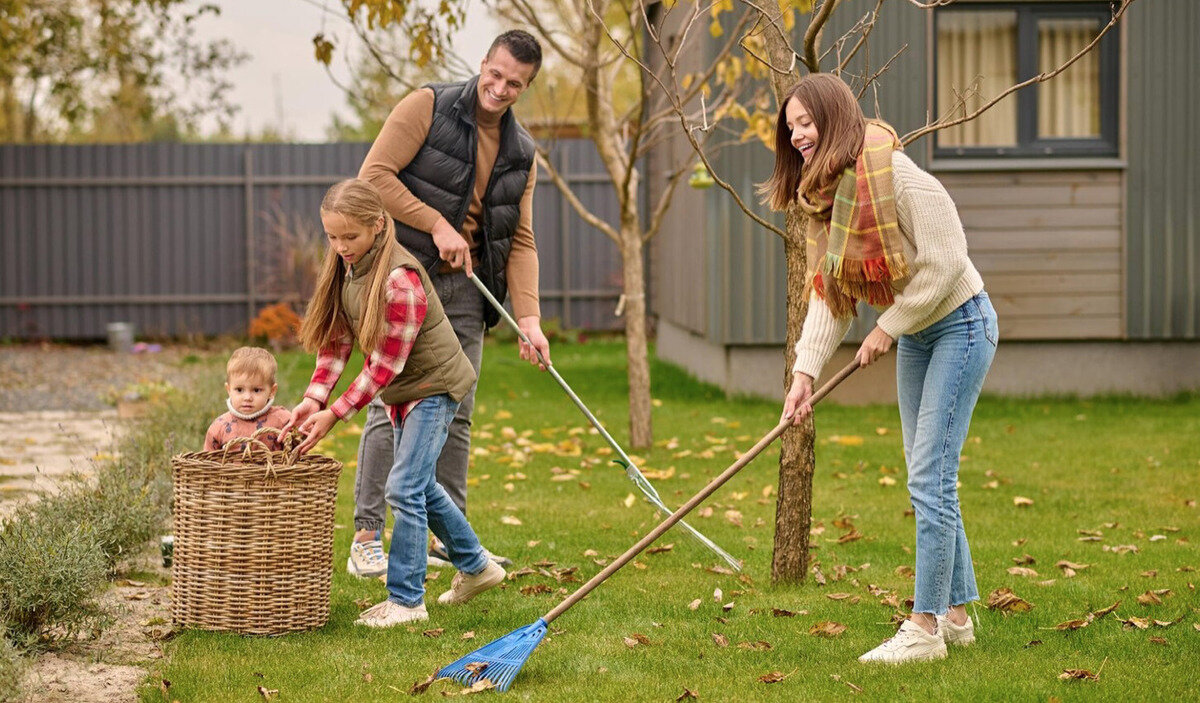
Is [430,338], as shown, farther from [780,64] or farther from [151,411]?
[151,411]

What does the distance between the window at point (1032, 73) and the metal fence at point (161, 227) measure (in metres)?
6.41

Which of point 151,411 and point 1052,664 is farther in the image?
point 151,411

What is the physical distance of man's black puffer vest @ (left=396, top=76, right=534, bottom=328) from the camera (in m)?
4.89

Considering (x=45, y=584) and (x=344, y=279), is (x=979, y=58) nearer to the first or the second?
(x=344, y=279)

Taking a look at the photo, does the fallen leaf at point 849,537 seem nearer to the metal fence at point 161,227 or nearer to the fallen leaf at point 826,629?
the fallen leaf at point 826,629

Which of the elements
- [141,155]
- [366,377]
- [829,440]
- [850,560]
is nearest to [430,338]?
[366,377]

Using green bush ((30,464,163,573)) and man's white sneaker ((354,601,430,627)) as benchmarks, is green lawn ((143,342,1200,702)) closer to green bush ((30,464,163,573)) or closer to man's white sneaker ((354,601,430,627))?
man's white sneaker ((354,601,430,627))

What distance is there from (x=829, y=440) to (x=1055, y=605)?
12.6ft

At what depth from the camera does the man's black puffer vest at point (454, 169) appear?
16.0 ft

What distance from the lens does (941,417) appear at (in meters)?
3.82

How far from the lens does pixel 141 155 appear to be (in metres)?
16.2

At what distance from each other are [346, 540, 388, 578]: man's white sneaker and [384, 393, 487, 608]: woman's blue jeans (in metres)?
0.69

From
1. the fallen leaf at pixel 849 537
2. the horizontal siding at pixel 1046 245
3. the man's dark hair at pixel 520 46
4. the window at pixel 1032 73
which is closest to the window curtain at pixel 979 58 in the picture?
the window at pixel 1032 73

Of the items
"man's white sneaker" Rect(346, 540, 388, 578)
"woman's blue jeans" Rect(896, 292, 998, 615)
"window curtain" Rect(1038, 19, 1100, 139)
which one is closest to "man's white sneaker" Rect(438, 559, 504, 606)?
"man's white sneaker" Rect(346, 540, 388, 578)
